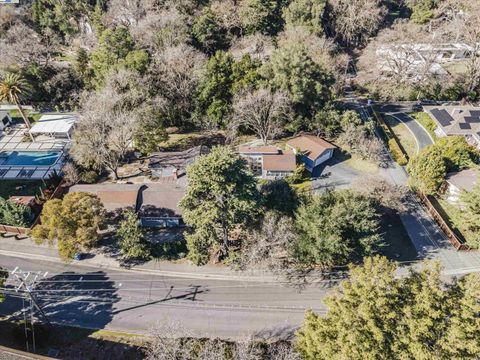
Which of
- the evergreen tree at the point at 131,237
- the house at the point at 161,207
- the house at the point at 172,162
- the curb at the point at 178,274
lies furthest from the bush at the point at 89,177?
the evergreen tree at the point at 131,237

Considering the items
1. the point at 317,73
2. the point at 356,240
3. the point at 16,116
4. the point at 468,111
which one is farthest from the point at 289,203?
the point at 16,116

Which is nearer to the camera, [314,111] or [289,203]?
[289,203]

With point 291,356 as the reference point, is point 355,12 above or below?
above

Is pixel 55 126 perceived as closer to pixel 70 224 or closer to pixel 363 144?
pixel 70 224

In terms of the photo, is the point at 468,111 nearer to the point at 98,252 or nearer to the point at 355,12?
the point at 355,12

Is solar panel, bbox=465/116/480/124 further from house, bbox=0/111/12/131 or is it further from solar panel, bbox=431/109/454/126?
house, bbox=0/111/12/131

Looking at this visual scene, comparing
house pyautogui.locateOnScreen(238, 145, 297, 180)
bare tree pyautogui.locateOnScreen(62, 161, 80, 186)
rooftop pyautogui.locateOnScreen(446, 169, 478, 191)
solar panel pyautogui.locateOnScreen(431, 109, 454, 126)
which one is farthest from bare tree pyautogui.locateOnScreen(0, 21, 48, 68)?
solar panel pyautogui.locateOnScreen(431, 109, 454, 126)
